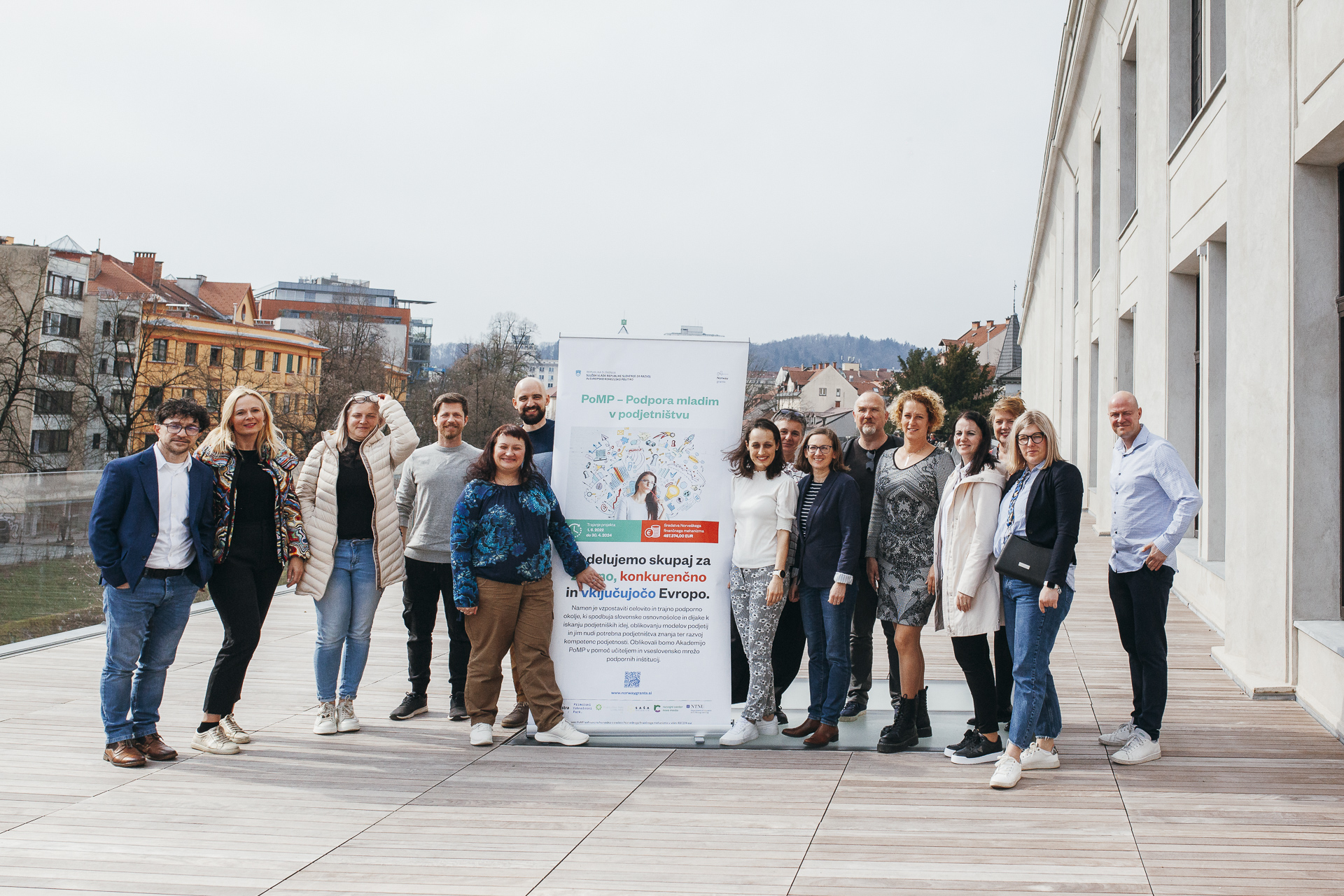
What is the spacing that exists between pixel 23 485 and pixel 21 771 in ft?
32.9

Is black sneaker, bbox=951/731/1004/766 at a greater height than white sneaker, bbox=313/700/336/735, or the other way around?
black sneaker, bbox=951/731/1004/766

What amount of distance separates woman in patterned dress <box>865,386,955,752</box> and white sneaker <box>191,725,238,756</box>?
349 cm

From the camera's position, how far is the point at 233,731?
5660 mm

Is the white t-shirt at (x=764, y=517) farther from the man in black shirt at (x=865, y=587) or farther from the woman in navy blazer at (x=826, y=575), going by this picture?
the man in black shirt at (x=865, y=587)

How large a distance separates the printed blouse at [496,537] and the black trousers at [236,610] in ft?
3.63

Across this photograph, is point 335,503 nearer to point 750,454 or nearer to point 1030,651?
point 750,454

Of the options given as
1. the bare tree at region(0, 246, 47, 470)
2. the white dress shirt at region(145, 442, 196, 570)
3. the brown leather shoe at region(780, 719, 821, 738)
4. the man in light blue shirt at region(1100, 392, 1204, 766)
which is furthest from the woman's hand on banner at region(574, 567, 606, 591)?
the bare tree at region(0, 246, 47, 470)

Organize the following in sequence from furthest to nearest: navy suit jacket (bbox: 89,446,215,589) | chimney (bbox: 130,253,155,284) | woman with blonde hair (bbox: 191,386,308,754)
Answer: chimney (bbox: 130,253,155,284), woman with blonde hair (bbox: 191,386,308,754), navy suit jacket (bbox: 89,446,215,589)

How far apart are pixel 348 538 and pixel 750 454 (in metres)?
2.41

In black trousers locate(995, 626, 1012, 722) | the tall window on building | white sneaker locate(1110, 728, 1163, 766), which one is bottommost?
white sneaker locate(1110, 728, 1163, 766)

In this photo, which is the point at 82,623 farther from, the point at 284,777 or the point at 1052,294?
the point at 1052,294

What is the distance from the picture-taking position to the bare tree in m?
46.2

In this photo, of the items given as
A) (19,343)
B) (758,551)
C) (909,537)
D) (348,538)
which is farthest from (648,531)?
(19,343)

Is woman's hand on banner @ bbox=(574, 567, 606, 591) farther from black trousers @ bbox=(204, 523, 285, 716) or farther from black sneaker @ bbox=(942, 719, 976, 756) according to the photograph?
black sneaker @ bbox=(942, 719, 976, 756)
